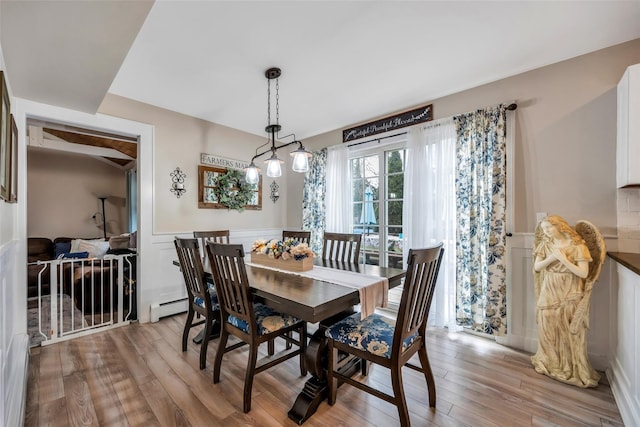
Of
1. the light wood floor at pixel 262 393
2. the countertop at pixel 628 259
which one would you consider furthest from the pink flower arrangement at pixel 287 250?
the countertop at pixel 628 259

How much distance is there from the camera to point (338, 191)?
3889 mm

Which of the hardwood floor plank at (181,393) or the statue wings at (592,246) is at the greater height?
the statue wings at (592,246)

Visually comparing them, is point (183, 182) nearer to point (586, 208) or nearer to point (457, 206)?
point (457, 206)

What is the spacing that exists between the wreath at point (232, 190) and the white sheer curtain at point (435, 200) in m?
2.29

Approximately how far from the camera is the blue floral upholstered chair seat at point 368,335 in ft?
5.15

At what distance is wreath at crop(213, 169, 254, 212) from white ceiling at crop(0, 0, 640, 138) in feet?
3.73

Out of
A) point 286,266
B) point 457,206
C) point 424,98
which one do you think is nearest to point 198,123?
point 286,266

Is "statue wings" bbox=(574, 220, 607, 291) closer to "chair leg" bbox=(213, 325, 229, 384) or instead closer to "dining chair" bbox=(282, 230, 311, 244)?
"dining chair" bbox=(282, 230, 311, 244)

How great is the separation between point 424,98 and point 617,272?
2275 millimetres

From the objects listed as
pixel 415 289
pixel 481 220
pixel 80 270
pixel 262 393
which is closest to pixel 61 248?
pixel 80 270

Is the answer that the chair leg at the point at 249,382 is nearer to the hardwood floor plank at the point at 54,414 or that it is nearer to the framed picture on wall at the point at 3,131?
the hardwood floor plank at the point at 54,414

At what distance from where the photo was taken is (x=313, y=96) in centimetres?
299

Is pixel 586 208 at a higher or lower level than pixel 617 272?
higher

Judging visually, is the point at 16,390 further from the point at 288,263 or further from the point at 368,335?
the point at 368,335
